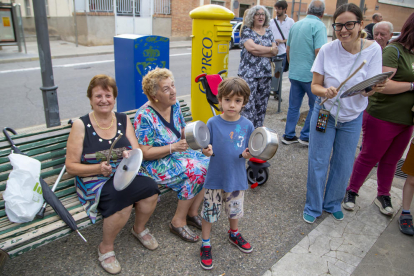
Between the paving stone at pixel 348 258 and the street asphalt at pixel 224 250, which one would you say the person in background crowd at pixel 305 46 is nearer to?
the street asphalt at pixel 224 250

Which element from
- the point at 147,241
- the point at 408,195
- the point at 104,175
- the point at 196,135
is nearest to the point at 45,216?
the point at 104,175

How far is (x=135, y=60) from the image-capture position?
3.63 metres

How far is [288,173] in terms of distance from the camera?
4.02 metres

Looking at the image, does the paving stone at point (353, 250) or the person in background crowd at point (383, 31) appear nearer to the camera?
the paving stone at point (353, 250)

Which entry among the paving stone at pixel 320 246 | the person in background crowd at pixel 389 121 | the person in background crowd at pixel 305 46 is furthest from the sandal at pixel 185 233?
the person in background crowd at pixel 305 46

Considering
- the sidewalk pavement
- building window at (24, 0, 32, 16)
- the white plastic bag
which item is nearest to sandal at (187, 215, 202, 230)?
the white plastic bag

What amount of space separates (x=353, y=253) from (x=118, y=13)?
59.5 feet

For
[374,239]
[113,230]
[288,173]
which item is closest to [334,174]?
[374,239]

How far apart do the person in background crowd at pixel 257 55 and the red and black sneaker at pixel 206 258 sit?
95.5 inches

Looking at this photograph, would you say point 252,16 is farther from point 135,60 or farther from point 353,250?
point 353,250

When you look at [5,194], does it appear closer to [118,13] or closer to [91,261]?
[91,261]

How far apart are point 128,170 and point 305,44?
3277 millimetres

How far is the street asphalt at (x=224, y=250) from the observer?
242 cm

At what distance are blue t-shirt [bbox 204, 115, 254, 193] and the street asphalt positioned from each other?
0.61 metres
